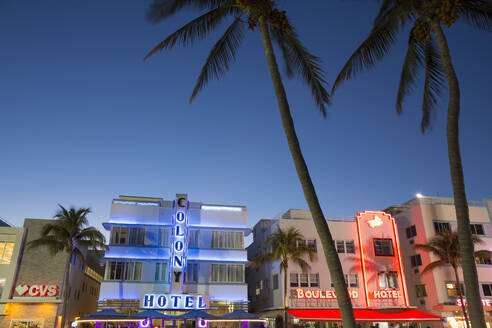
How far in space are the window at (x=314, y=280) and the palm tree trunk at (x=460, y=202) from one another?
31265 mm

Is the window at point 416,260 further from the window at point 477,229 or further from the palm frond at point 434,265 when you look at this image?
the window at point 477,229

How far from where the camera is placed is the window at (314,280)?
39031 millimetres

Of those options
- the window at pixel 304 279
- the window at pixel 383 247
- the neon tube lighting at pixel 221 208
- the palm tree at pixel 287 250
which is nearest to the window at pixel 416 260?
the window at pixel 383 247

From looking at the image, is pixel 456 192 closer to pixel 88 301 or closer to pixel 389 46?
pixel 389 46

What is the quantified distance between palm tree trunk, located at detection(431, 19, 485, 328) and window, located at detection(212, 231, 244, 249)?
3156 cm

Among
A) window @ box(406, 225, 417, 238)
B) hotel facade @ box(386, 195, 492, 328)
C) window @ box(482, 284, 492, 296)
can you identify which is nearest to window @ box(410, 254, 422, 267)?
hotel facade @ box(386, 195, 492, 328)

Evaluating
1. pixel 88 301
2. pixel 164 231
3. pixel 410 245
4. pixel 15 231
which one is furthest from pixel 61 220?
pixel 410 245

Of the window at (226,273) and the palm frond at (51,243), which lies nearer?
the palm frond at (51,243)

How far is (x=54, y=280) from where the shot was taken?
115ft

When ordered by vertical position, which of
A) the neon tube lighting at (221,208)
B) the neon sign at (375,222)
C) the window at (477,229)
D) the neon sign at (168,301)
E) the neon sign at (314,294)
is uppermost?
the neon tube lighting at (221,208)

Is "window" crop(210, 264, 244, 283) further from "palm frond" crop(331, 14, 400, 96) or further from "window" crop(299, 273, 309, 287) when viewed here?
"palm frond" crop(331, 14, 400, 96)

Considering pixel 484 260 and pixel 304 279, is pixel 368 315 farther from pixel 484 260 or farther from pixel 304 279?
pixel 484 260

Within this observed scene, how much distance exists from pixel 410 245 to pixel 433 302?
6.67 m

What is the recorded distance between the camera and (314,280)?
39.2 m
